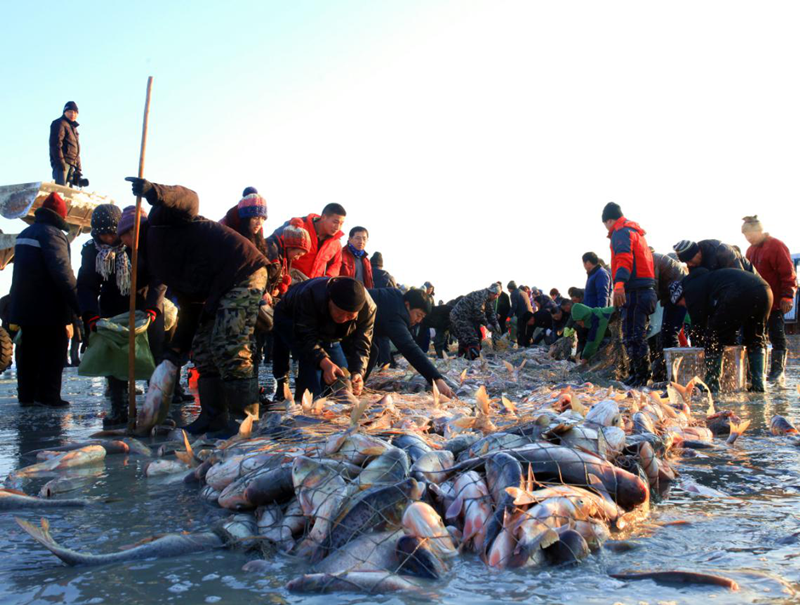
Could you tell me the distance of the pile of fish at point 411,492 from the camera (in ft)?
7.49

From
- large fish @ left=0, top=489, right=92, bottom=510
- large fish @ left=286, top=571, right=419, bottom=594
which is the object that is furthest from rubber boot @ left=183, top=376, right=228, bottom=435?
large fish @ left=286, top=571, right=419, bottom=594

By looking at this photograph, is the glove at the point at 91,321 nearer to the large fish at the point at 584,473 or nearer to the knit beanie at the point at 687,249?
the large fish at the point at 584,473

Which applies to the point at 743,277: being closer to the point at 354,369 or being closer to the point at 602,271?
the point at 602,271

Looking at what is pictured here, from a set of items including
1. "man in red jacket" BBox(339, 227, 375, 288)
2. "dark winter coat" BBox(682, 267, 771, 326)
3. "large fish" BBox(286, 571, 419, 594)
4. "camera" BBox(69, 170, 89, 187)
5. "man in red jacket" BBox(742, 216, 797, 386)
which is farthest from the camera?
"camera" BBox(69, 170, 89, 187)

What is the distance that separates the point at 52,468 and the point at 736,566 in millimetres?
3537

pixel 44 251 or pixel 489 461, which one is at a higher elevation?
pixel 44 251

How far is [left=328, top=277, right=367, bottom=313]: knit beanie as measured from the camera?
538cm

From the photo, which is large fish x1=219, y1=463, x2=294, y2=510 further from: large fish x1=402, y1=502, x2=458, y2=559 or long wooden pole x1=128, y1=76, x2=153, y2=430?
long wooden pole x1=128, y1=76, x2=153, y2=430

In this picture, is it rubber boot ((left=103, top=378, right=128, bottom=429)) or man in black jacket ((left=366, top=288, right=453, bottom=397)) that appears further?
man in black jacket ((left=366, top=288, right=453, bottom=397))

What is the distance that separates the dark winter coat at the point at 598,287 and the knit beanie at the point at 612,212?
288 centimetres

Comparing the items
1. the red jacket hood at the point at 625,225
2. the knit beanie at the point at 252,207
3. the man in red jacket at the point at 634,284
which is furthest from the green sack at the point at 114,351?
the red jacket hood at the point at 625,225

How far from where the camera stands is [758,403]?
22.9 feet

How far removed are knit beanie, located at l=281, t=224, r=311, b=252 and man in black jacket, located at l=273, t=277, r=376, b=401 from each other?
40.3 inches

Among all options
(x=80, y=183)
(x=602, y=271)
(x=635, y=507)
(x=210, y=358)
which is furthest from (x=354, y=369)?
(x=80, y=183)
